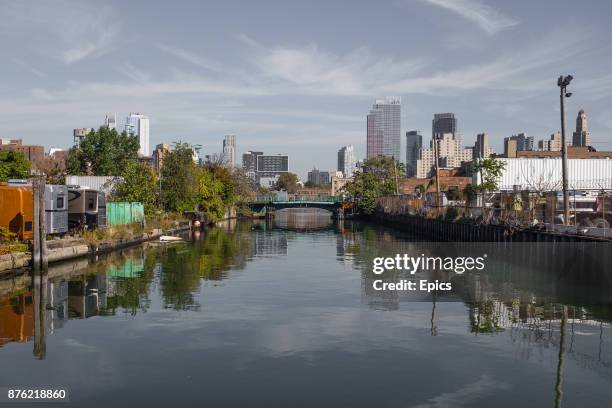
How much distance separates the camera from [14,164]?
9275 cm

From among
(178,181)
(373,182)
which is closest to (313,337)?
(178,181)

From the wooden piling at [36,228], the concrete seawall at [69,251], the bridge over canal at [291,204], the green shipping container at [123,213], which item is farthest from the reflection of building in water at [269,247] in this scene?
the bridge over canal at [291,204]

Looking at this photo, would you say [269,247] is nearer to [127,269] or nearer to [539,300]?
[127,269]

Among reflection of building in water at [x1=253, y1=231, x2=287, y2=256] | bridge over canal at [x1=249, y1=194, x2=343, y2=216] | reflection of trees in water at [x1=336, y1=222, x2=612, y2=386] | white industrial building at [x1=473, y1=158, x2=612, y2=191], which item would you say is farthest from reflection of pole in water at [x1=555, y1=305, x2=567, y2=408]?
bridge over canal at [x1=249, y1=194, x2=343, y2=216]

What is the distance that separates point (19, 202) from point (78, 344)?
917 inches

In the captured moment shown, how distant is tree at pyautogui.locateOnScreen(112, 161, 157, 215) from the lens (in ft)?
273

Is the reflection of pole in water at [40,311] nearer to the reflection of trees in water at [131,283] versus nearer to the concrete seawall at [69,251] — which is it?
the concrete seawall at [69,251]

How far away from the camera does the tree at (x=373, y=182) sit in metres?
154

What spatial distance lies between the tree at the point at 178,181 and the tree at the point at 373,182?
59585 mm

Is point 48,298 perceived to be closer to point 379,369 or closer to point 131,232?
point 379,369

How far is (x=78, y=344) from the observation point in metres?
23.2

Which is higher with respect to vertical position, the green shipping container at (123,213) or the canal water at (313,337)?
the green shipping container at (123,213)

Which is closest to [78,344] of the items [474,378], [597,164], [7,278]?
[474,378]

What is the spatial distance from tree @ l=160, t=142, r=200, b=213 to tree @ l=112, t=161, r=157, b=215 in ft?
32.1
